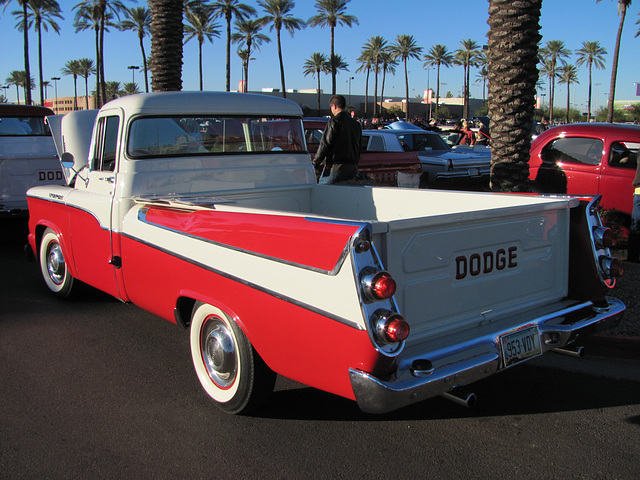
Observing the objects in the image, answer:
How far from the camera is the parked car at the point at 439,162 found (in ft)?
38.5

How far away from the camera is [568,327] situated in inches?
131

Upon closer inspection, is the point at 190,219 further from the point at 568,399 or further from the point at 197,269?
the point at 568,399

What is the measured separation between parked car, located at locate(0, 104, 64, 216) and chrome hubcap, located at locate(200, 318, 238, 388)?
20.8ft

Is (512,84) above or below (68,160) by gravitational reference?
above

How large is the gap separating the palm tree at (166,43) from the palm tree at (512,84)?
7524mm

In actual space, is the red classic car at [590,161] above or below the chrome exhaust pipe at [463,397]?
above

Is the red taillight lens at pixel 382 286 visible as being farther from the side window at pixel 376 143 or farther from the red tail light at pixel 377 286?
the side window at pixel 376 143

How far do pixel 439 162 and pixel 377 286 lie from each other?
10.1m

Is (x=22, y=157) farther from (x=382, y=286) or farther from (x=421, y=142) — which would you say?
(x=421, y=142)

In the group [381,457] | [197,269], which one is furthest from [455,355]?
[197,269]

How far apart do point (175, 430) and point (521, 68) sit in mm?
6278

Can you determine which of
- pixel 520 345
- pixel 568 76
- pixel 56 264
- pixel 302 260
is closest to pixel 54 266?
pixel 56 264

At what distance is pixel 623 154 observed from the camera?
820 centimetres

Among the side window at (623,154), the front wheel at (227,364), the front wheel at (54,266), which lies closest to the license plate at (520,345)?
the front wheel at (227,364)
